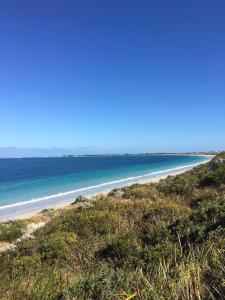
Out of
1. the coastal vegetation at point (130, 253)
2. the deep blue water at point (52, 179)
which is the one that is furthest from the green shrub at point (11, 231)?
the deep blue water at point (52, 179)

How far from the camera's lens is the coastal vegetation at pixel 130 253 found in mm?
3692

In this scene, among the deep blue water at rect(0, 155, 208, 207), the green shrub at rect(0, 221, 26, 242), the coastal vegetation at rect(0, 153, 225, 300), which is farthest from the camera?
the deep blue water at rect(0, 155, 208, 207)

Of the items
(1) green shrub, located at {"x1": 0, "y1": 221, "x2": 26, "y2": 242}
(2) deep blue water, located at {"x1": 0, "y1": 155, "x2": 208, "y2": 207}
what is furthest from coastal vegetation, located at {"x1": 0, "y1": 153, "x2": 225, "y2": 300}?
(2) deep blue water, located at {"x1": 0, "y1": 155, "x2": 208, "y2": 207}

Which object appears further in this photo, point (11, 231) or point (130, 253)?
point (11, 231)

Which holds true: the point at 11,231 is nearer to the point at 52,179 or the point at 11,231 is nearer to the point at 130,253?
the point at 130,253

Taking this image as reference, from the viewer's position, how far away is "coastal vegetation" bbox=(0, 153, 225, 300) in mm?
3692

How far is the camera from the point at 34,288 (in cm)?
432

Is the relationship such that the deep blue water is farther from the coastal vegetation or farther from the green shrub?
the coastal vegetation

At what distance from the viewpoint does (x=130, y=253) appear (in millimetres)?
7340

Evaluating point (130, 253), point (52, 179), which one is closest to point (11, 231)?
point (130, 253)

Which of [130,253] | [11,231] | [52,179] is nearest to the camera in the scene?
[130,253]

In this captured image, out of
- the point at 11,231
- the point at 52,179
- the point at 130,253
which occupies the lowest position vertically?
the point at 52,179

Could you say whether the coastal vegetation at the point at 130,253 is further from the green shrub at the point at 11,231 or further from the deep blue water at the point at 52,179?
the deep blue water at the point at 52,179

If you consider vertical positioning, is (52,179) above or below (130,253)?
below
